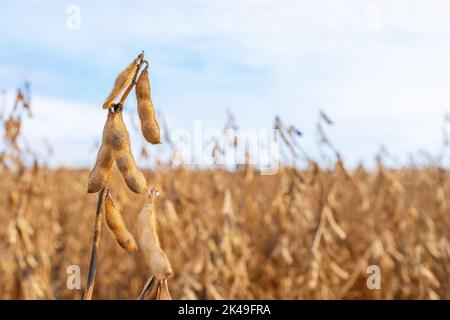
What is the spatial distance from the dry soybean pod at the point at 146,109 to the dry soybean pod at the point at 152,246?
0.08 meters

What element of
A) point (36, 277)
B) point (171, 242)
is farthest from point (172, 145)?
point (36, 277)

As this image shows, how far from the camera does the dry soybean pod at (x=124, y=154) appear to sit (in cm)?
87

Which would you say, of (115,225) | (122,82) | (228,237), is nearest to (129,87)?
(122,82)

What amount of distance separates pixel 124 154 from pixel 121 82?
0.33 feet

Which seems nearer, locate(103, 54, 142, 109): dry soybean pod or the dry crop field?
locate(103, 54, 142, 109): dry soybean pod

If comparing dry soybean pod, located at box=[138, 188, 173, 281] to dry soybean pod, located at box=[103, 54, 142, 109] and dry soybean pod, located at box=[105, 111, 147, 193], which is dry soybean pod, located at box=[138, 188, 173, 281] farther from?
dry soybean pod, located at box=[103, 54, 142, 109]

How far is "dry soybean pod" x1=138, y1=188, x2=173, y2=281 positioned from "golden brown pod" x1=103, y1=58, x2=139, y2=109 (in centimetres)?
14

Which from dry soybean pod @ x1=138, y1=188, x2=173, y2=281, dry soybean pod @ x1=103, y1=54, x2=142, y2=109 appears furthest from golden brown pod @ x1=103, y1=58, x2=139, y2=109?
dry soybean pod @ x1=138, y1=188, x2=173, y2=281

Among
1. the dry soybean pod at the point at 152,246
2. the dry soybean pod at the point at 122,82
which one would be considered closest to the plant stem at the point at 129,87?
the dry soybean pod at the point at 122,82

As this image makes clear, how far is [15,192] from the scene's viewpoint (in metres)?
2.71

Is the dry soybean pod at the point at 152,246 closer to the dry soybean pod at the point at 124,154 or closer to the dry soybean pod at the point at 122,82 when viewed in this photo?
the dry soybean pod at the point at 124,154

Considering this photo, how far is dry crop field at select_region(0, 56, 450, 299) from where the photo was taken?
2.13m

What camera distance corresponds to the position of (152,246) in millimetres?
870

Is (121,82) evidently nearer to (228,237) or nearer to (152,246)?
(152,246)
